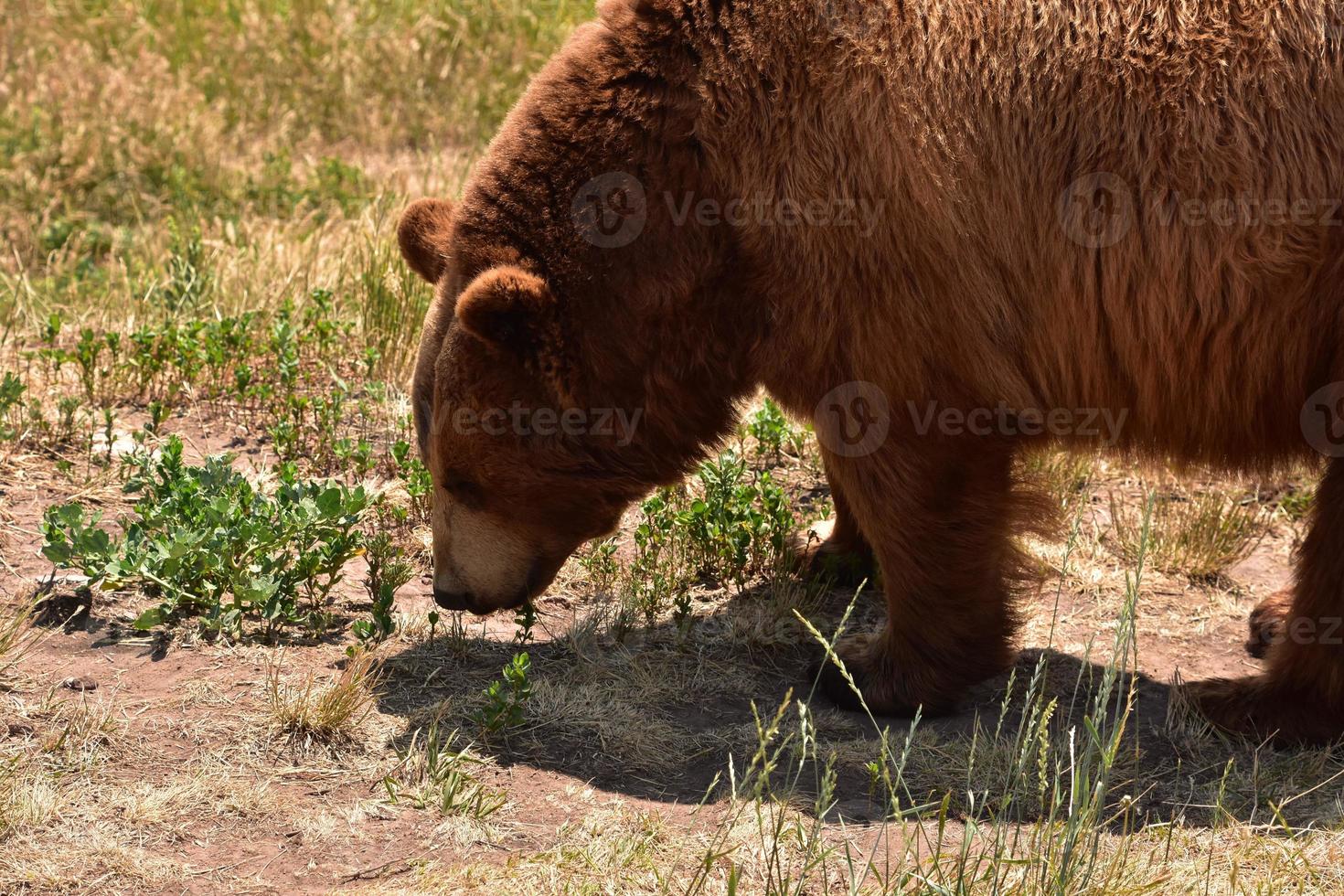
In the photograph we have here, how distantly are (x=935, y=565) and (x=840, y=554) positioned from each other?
109 centimetres

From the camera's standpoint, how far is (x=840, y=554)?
5.35m

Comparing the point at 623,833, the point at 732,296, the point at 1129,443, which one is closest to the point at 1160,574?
the point at 1129,443

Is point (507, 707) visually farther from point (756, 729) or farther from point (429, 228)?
point (429, 228)

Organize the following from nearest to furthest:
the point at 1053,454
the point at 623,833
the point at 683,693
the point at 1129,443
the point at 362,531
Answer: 1. the point at 623,833
2. the point at 1129,443
3. the point at 683,693
4. the point at 362,531
5. the point at 1053,454

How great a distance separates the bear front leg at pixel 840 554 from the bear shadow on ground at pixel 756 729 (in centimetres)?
42

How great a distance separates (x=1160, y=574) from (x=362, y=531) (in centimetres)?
303

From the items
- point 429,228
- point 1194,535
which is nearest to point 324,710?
point 429,228

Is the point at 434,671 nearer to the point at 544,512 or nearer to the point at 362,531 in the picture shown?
the point at 544,512

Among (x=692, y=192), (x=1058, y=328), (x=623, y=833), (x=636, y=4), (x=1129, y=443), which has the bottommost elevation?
(x=623, y=833)

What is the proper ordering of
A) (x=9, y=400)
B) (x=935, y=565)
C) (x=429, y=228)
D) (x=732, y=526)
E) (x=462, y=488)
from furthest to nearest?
1. (x=9, y=400)
2. (x=732, y=526)
3. (x=429, y=228)
4. (x=462, y=488)
5. (x=935, y=565)

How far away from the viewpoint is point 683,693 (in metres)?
4.60

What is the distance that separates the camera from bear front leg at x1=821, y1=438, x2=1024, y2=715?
416 centimetres

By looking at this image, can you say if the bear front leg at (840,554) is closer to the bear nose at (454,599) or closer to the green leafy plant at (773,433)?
the green leafy plant at (773,433)

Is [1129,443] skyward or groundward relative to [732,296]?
groundward
